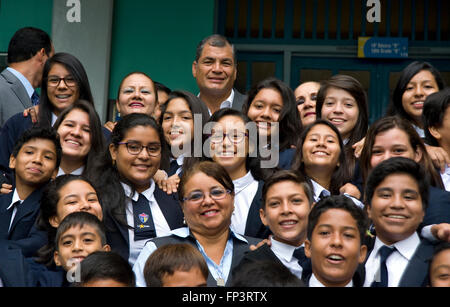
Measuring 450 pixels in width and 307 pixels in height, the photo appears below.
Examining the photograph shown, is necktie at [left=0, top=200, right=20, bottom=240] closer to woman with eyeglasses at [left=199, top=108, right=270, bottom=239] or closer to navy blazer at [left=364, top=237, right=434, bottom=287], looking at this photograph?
woman with eyeglasses at [left=199, top=108, right=270, bottom=239]

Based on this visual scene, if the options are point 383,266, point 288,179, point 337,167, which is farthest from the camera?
point 337,167

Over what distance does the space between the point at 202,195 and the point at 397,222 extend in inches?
40.9

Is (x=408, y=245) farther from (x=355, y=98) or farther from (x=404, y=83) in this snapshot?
(x=404, y=83)

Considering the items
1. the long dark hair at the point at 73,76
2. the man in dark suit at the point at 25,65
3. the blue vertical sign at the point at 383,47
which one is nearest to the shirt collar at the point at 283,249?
the long dark hair at the point at 73,76

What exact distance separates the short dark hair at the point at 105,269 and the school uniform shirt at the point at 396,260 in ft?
3.64

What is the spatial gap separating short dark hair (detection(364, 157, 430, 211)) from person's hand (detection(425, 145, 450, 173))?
1.73ft

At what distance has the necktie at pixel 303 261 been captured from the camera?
11.7 feet

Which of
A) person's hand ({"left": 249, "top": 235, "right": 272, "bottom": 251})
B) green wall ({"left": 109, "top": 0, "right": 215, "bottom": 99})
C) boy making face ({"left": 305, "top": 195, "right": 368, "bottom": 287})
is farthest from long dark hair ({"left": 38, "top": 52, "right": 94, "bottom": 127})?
green wall ({"left": 109, "top": 0, "right": 215, "bottom": 99})

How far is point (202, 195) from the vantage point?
12.7ft

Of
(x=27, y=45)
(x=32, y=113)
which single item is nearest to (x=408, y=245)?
(x=32, y=113)

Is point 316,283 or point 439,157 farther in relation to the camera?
point 439,157

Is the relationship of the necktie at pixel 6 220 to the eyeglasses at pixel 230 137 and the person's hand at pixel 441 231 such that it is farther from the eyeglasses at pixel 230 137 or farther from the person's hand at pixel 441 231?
the person's hand at pixel 441 231

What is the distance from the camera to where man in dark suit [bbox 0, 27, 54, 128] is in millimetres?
→ 5312

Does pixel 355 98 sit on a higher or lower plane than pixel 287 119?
higher
